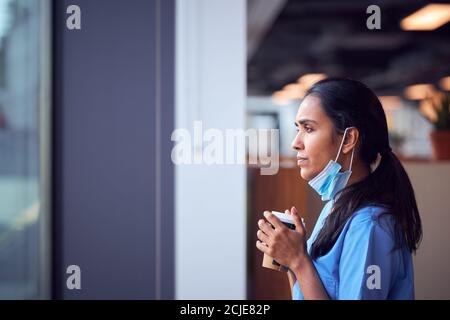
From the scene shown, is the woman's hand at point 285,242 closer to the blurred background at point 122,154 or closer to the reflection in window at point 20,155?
the blurred background at point 122,154

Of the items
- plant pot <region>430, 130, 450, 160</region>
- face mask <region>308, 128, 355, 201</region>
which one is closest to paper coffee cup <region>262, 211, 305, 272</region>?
face mask <region>308, 128, 355, 201</region>

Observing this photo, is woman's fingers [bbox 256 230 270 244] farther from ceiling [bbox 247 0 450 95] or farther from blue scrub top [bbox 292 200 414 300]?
ceiling [bbox 247 0 450 95]

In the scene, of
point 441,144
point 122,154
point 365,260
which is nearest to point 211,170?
point 122,154

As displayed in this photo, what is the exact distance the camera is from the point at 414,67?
6.35 m

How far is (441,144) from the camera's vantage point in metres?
2.15

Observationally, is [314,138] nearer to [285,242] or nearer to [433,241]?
[285,242]

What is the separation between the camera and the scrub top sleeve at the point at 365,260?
41.3 inches

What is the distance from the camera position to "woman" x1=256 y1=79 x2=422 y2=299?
3.51ft

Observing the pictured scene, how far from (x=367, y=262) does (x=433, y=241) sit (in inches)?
31.2

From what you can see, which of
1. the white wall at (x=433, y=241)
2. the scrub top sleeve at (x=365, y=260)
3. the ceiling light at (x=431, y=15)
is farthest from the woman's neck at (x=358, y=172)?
the ceiling light at (x=431, y=15)

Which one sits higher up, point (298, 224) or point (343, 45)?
point (343, 45)

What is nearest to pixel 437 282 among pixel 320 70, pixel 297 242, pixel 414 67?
pixel 297 242
